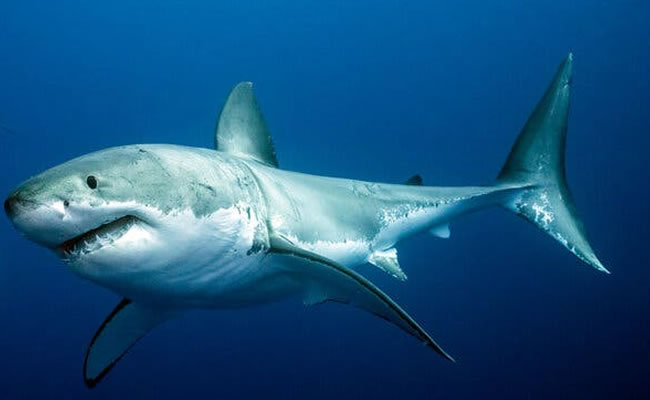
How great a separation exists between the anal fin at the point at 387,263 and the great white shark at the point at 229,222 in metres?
0.01

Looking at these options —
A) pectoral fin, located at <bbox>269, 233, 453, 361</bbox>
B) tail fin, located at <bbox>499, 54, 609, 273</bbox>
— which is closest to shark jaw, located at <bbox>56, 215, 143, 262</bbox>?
pectoral fin, located at <bbox>269, 233, 453, 361</bbox>

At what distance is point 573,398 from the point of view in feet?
50.6

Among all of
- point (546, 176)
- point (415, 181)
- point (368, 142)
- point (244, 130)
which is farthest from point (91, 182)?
point (368, 142)

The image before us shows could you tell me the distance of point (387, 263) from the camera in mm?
4652

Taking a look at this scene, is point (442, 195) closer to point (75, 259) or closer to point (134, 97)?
point (75, 259)

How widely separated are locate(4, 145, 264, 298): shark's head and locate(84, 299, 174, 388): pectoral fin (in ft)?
5.21

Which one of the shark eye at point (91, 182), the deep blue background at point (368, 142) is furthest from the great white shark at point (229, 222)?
the deep blue background at point (368, 142)

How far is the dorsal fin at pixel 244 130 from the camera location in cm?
431

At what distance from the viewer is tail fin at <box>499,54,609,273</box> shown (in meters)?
5.53

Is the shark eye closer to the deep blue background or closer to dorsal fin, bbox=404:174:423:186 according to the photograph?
dorsal fin, bbox=404:174:423:186

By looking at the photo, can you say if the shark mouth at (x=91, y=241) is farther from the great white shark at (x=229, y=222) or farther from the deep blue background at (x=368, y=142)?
the deep blue background at (x=368, y=142)

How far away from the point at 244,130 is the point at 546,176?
376cm

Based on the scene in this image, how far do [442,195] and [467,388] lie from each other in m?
13.0

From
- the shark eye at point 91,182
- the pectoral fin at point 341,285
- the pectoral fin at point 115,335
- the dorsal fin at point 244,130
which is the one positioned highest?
the dorsal fin at point 244,130
